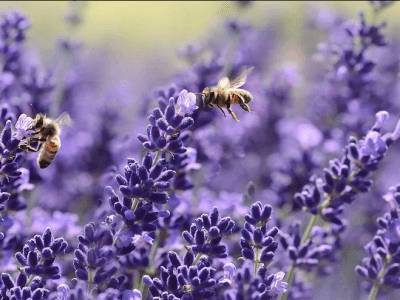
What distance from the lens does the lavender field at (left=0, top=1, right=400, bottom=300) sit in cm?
195

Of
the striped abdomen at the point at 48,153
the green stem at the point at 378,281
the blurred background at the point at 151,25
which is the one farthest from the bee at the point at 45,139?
the blurred background at the point at 151,25

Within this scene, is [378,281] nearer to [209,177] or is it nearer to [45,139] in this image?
[209,177]

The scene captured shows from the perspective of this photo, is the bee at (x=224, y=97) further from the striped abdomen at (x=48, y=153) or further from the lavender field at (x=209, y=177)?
the striped abdomen at (x=48, y=153)

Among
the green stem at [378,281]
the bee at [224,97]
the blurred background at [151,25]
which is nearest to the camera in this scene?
the green stem at [378,281]

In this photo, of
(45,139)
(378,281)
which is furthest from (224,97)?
(378,281)

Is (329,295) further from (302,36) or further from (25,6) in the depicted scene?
(25,6)

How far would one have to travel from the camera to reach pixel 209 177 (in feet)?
9.11

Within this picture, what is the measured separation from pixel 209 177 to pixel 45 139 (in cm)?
65

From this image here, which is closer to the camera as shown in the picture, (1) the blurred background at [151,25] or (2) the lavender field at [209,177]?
(2) the lavender field at [209,177]

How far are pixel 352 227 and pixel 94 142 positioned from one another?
1.07 meters

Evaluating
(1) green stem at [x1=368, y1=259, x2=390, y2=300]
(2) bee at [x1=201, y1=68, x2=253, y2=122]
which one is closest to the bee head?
(2) bee at [x1=201, y1=68, x2=253, y2=122]

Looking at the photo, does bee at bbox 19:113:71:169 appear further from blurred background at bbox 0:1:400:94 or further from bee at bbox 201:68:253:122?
blurred background at bbox 0:1:400:94

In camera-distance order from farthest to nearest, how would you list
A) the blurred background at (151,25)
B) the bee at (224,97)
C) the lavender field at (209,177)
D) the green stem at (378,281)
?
the blurred background at (151,25), the bee at (224,97), the green stem at (378,281), the lavender field at (209,177)

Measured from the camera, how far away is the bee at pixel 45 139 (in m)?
2.26
